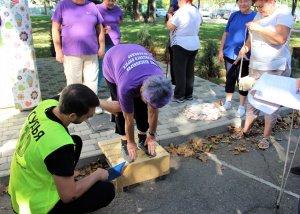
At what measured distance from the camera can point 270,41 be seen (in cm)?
343

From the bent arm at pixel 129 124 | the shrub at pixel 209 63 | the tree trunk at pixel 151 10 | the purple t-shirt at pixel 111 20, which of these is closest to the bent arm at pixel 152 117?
the bent arm at pixel 129 124

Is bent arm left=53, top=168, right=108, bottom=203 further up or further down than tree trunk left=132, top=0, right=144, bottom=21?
further down

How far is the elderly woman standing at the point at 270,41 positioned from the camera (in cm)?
333

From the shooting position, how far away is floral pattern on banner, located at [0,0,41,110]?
4.15 metres

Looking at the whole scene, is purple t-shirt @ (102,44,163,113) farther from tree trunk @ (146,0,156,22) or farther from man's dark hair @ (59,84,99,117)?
tree trunk @ (146,0,156,22)

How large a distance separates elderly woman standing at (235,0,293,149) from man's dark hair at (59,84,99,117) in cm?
233

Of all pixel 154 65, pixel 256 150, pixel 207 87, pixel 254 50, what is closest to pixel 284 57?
pixel 254 50

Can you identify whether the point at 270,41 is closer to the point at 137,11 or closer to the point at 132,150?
the point at 132,150

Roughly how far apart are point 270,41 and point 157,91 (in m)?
1.94

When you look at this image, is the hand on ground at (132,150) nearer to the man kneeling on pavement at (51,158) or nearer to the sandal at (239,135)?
the man kneeling on pavement at (51,158)

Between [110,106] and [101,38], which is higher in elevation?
[101,38]

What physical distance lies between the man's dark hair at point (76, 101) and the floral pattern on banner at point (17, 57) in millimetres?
2799

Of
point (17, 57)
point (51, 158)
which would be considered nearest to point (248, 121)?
point (51, 158)

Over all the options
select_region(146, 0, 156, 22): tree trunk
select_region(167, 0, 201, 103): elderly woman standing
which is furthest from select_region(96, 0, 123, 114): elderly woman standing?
select_region(146, 0, 156, 22): tree trunk
